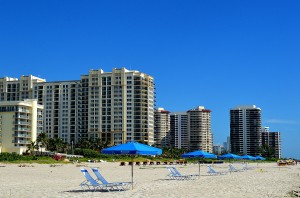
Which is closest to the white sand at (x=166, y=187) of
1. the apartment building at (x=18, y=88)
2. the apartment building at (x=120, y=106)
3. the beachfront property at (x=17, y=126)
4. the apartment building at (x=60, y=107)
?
the beachfront property at (x=17, y=126)

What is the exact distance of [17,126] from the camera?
343 feet

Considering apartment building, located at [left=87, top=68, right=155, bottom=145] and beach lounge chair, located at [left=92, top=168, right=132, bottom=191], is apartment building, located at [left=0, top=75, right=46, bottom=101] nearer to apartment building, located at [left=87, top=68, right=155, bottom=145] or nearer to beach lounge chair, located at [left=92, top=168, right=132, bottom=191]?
apartment building, located at [left=87, top=68, right=155, bottom=145]

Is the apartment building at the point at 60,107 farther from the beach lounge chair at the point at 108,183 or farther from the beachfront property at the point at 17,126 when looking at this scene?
the beach lounge chair at the point at 108,183

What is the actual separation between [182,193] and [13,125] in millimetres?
92694

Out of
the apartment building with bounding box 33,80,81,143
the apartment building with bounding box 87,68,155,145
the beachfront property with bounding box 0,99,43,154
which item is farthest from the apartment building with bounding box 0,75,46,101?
the beachfront property with bounding box 0,99,43,154

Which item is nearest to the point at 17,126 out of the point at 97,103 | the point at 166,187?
the point at 97,103

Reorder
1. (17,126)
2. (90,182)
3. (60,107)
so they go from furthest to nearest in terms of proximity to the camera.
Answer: (60,107)
(17,126)
(90,182)

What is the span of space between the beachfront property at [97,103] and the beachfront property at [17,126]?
31722 millimetres

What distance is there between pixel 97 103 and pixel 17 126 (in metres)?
40.5

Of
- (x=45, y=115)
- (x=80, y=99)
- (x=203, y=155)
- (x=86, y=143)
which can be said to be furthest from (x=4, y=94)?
(x=203, y=155)

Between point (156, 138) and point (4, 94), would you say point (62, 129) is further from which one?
point (156, 138)

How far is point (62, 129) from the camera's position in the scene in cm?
14625

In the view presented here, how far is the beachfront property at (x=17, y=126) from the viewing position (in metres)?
104

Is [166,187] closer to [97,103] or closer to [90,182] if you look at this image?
[90,182]
